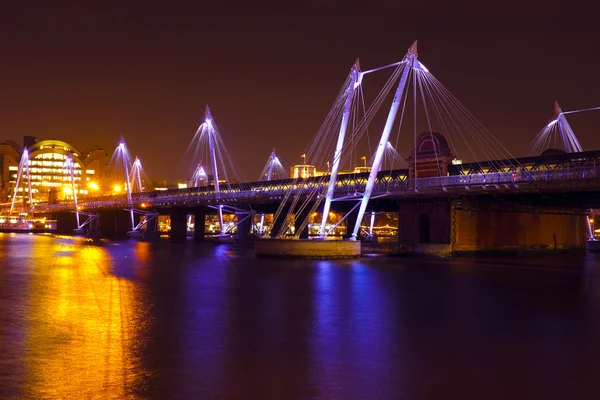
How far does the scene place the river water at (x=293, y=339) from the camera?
38.6 feet

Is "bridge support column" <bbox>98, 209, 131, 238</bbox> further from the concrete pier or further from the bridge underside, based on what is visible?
the concrete pier

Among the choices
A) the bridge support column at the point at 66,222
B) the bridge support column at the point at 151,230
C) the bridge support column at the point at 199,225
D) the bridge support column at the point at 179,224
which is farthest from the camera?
the bridge support column at the point at 66,222

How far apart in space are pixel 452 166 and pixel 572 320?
39048mm

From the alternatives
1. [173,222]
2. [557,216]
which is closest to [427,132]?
[557,216]

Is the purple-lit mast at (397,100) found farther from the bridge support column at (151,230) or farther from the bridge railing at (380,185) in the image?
the bridge support column at (151,230)

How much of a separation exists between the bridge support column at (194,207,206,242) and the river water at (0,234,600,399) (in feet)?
217

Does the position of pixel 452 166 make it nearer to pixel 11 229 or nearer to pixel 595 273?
pixel 595 273

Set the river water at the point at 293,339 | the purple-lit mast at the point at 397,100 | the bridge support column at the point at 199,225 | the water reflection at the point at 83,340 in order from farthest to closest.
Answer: the bridge support column at the point at 199,225 < the purple-lit mast at the point at 397,100 < the river water at the point at 293,339 < the water reflection at the point at 83,340

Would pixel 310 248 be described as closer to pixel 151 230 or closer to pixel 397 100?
pixel 397 100

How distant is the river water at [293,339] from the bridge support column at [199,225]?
66.1 m

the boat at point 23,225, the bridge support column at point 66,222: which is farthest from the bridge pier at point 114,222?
the boat at point 23,225

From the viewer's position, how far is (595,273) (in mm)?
40719

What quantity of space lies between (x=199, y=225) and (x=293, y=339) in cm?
8584

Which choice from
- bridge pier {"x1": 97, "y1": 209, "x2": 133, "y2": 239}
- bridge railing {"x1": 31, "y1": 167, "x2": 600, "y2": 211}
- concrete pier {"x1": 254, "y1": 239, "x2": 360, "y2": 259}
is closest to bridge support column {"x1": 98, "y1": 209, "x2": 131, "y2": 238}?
bridge pier {"x1": 97, "y1": 209, "x2": 133, "y2": 239}
